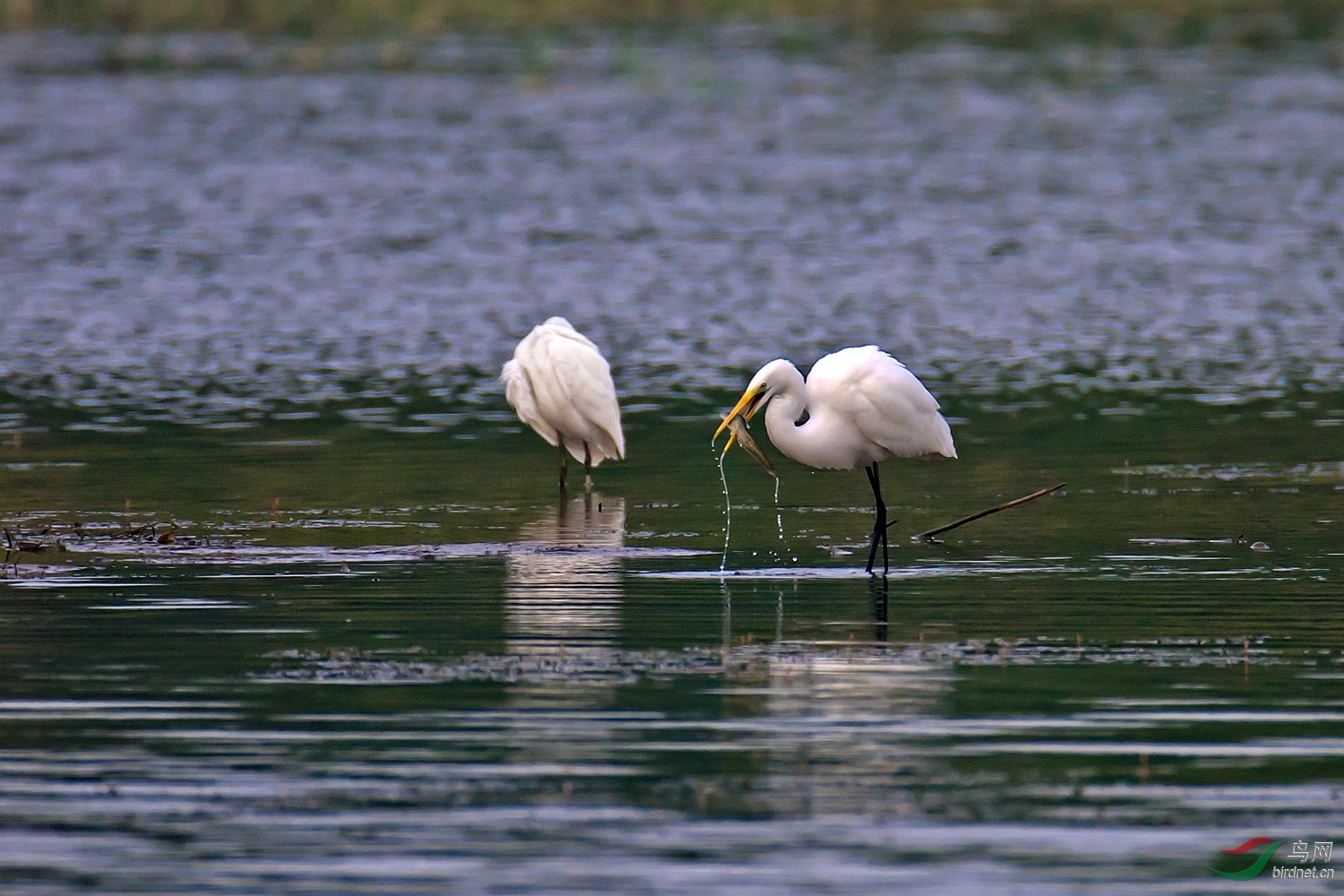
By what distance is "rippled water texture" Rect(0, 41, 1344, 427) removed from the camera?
66.7ft

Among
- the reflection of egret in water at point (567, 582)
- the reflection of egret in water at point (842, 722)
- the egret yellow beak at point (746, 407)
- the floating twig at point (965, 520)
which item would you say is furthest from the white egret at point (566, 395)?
the reflection of egret in water at point (842, 722)

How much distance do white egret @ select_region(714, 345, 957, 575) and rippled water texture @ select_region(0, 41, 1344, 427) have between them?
5.97m

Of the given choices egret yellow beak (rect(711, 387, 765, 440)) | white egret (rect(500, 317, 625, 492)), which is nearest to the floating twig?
egret yellow beak (rect(711, 387, 765, 440))

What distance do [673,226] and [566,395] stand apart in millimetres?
13411

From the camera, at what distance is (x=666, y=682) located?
9.06 meters

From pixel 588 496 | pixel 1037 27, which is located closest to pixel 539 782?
pixel 588 496

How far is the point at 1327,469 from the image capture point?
1471 cm

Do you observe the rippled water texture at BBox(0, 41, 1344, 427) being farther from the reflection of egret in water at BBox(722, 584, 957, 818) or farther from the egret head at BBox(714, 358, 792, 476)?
the reflection of egret in water at BBox(722, 584, 957, 818)

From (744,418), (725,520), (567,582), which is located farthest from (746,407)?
(725,520)

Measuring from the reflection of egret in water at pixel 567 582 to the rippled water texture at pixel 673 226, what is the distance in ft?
13.9

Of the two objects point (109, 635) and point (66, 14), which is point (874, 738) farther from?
point (66, 14)

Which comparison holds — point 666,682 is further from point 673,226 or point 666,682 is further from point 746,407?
point 673,226

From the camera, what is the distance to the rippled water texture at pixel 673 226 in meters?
20.3

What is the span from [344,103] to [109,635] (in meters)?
30.9
